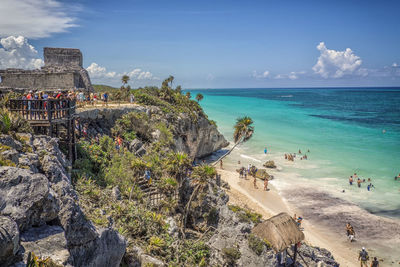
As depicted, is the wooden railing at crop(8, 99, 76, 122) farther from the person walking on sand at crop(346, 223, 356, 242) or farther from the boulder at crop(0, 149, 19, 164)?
the person walking on sand at crop(346, 223, 356, 242)

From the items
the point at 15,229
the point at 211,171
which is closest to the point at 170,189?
the point at 211,171

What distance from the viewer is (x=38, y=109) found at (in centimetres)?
1208

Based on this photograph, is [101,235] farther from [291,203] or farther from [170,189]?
[291,203]

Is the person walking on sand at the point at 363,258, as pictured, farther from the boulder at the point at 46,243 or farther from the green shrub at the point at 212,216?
the boulder at the point at 46,243

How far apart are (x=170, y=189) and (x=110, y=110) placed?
30.7 ft

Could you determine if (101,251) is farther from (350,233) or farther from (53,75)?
(53,75)

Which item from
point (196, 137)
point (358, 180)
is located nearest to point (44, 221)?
point (196, 137)

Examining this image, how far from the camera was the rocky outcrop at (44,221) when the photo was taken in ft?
16.9

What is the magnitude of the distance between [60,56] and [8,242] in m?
25.1

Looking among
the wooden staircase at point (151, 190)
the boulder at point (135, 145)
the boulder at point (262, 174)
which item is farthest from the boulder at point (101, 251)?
the boulder at point (262, 174)

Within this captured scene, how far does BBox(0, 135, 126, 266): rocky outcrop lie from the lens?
5164 millimetres

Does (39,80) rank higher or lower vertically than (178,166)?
higher

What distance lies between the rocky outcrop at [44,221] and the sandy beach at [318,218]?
48.7 ft

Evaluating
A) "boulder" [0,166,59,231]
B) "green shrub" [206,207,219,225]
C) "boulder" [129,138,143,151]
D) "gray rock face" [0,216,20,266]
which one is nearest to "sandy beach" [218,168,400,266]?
"green shrub" [206,207,219,225]
